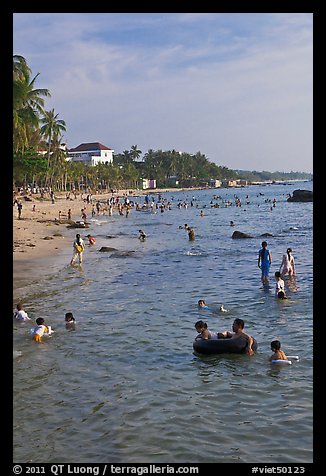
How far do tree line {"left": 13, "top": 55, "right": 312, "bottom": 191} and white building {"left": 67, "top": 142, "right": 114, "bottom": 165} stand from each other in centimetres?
374

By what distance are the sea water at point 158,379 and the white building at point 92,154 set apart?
5336 inches

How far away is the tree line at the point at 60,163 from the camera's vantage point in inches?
1665

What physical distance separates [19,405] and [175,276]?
13.5 metres

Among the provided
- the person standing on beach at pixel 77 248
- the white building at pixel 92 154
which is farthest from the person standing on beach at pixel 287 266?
the white building at pixel 92 154

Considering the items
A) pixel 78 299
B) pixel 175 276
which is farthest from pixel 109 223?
pixel 78 299

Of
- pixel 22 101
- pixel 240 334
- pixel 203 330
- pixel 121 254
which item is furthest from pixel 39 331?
pixel 22 101

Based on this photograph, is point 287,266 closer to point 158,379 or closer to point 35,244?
point 158,379

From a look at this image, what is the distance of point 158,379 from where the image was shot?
9.63 m

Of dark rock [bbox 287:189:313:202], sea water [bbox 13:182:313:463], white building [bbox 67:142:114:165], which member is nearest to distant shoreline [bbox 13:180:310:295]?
sea water [bbox 13:182:313:463]

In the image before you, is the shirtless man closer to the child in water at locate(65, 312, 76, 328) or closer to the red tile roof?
the child in water at locate(65, 312, 76, 328)

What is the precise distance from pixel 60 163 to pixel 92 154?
241 feet

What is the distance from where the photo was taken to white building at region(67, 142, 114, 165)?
151750 mm
